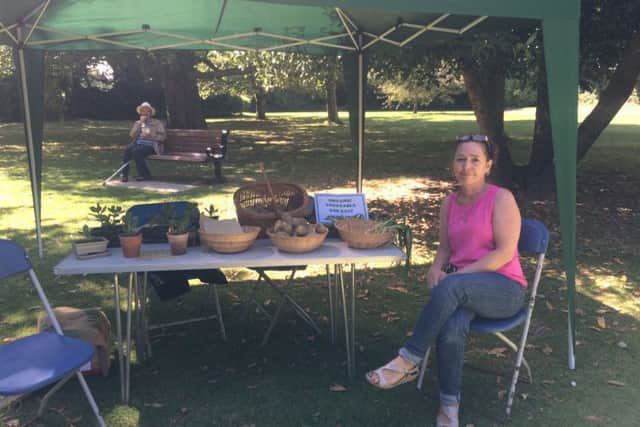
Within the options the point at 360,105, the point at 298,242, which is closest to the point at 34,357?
the point at 298,242

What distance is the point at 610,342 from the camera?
3777 millimetres

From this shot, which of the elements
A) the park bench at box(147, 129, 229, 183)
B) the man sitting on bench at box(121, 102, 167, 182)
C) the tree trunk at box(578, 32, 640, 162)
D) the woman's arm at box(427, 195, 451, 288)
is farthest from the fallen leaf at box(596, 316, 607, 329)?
the man sitting on bench at box(121, 102, 167, 182)

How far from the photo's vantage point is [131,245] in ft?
9.48

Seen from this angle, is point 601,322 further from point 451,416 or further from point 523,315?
point 451,416

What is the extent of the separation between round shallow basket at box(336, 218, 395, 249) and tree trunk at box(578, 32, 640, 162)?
5089 mm

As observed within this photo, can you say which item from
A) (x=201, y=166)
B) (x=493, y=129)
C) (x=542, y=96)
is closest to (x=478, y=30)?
(x=542, y=96)

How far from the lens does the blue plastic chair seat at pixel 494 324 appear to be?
2.73 meters

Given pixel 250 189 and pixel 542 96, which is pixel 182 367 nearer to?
pixel 250 189

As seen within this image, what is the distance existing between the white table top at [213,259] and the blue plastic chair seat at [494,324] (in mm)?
524

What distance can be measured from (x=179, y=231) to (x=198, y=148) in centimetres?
778

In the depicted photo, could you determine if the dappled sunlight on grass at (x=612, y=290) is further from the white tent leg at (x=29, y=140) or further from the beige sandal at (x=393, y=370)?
the white tent leg at (x=29, y=140)

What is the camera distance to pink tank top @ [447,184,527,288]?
285cm

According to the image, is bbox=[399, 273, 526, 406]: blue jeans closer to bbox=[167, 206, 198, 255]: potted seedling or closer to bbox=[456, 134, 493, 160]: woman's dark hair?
bbox=[456, 134, 493, 160]: woman's dark hair

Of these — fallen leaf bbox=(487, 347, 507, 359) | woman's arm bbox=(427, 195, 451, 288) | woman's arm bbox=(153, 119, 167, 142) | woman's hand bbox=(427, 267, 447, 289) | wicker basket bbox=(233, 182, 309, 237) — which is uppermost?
woman's arm bbox=(153, 119, 167, 142)
